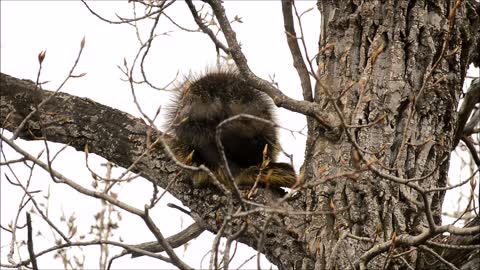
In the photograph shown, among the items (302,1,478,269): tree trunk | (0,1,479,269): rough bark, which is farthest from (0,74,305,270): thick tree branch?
(302,1,478,269): tree trunk

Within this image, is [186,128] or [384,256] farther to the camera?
[186,128]

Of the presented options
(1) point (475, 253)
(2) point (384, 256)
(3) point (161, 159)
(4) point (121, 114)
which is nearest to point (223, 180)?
(3) point (161, 159)

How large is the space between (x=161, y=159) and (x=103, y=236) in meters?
3.87

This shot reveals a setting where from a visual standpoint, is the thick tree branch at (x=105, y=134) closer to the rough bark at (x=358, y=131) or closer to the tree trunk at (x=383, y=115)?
the rough bark at (x=358, y=131)

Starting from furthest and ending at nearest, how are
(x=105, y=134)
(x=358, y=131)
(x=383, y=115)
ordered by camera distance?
1. (x=105, y=134)
2. (x=358, y=131)
3. (x=383, y=115)

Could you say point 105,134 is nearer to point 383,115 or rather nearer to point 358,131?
point 358,131

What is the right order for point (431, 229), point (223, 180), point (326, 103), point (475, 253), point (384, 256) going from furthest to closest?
point (223, 180) → point (326, 103) → point (384, 256) → point (475, 253) → point (431, 229)

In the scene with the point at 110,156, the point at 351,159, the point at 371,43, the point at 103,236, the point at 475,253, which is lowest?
the point at 475,253

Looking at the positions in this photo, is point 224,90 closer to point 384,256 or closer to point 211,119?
point 211,119

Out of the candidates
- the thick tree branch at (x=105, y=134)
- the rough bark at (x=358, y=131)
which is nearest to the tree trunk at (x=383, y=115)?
the rough bark at (x=358, y=131)

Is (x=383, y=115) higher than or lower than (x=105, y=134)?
lower

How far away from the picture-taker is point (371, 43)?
3.08 m

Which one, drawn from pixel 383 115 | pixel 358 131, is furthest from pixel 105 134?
pixel 383 115

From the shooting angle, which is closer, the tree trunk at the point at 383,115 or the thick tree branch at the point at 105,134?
the tree trunk at the point at 383,115
